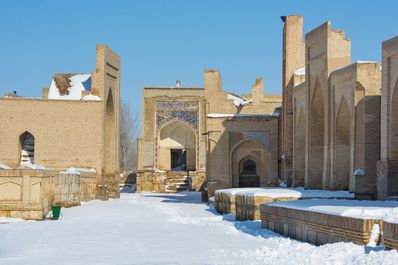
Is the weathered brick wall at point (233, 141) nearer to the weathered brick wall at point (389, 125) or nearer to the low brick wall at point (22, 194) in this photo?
the low brick wall at point (22, 194)

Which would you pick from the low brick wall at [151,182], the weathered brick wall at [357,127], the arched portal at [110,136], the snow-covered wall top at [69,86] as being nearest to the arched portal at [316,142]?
the weathered brick wall at [357,127]

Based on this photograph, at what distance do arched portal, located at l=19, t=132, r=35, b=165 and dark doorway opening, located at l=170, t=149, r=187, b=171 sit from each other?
13.3 m

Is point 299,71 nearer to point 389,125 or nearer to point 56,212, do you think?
point 389,125

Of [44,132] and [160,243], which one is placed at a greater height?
[44,132]

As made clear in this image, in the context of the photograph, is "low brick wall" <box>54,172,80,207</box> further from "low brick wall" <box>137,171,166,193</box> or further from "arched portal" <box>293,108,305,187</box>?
"low brick wall" <box>137,171,166,193</box>

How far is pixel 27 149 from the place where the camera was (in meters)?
34.3

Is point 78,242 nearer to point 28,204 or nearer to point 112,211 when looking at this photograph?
point 28,204

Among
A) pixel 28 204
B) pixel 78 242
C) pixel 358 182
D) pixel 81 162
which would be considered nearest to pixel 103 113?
pixel 81 162

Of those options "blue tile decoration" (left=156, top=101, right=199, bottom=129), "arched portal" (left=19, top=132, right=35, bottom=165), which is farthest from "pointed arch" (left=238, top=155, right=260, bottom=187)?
"arched portal" (left=19, top=132, right=35, bottom=165)

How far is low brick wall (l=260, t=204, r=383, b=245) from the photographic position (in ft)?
31.3

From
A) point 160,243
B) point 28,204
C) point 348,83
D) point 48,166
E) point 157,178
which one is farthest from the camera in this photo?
point 157,178

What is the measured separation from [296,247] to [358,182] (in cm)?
890

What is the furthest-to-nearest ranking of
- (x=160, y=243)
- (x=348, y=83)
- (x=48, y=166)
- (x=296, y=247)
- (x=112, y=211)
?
(x=48, y=166) < (x=112, y=211) < (x=348, y=83) < (x=160, y=243) < (x=296, y=247)

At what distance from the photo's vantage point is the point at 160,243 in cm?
1234
